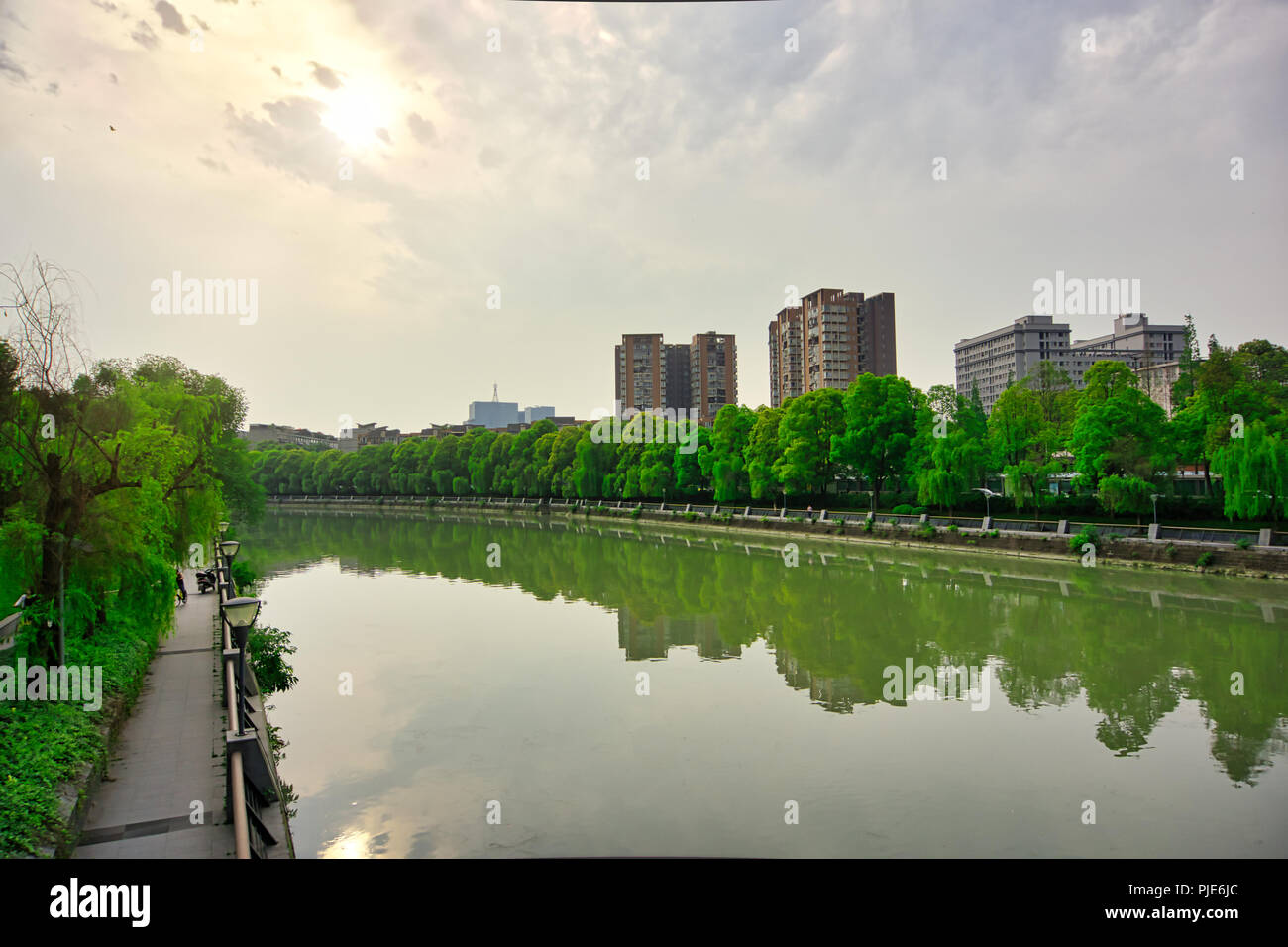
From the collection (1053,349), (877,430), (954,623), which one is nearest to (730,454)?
(877,430)

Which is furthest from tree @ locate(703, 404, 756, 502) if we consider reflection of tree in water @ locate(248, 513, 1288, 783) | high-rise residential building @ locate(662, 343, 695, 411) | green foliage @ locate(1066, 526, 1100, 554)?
high-rise residential building @ locate(662, 343, 695, 411)

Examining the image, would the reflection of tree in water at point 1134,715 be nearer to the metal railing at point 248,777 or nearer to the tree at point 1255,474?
the metal railing at point 248,777

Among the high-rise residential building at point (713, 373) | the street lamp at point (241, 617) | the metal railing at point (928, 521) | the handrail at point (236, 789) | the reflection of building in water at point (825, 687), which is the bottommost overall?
the reflection of building in water at point (825, 687)

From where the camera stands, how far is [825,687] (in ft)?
44.0

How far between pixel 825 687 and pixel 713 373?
92.6 metres

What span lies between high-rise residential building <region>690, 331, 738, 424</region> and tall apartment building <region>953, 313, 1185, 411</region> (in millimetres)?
37189

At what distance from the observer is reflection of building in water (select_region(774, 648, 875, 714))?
488 inches

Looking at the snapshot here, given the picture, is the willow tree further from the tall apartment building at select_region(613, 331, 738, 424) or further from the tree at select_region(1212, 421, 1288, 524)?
the tall apartment building at select_region(613, 331, 738, 424)

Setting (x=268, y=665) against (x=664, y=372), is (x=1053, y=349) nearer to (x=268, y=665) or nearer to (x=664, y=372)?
(x=664, y=372)

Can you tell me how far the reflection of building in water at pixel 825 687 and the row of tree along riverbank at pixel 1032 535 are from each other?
16688 millimetres

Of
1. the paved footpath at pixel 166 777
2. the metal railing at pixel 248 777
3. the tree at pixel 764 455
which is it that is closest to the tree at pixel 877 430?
the tree at pixel 764 455

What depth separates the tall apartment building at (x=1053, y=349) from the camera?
107 m
